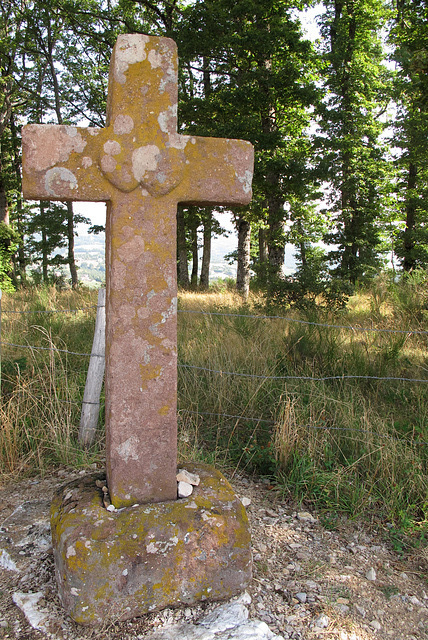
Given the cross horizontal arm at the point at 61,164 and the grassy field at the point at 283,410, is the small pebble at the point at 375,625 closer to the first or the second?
the grassy field at the point at 283,410

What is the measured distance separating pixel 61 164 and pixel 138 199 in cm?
38

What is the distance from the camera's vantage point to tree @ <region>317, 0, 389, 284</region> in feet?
38.7

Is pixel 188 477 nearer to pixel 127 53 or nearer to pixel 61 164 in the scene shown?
pixel 61 164

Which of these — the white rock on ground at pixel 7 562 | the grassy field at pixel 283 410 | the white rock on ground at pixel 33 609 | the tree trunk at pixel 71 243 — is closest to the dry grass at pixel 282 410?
the grassy field at pixel 283 410

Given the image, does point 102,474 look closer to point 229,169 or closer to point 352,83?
point 229,169

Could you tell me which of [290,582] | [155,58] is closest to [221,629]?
[290,582]

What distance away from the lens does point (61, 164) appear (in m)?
2.08

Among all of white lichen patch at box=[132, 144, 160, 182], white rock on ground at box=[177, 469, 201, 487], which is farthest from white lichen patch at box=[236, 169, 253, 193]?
white rock on ground at box=[177, 469, 201, 487]

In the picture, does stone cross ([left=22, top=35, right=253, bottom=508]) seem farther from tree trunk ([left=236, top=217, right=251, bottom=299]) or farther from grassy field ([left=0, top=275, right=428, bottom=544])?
tree trunk ([left=236, top=217, right=251, bottom=299])

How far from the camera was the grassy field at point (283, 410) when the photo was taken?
319cm

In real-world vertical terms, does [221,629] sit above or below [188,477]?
below

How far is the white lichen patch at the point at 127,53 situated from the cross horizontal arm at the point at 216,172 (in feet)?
1.40

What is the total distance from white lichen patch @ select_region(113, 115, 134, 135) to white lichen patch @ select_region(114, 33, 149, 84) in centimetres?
16

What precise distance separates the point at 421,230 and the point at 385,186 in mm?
2781
